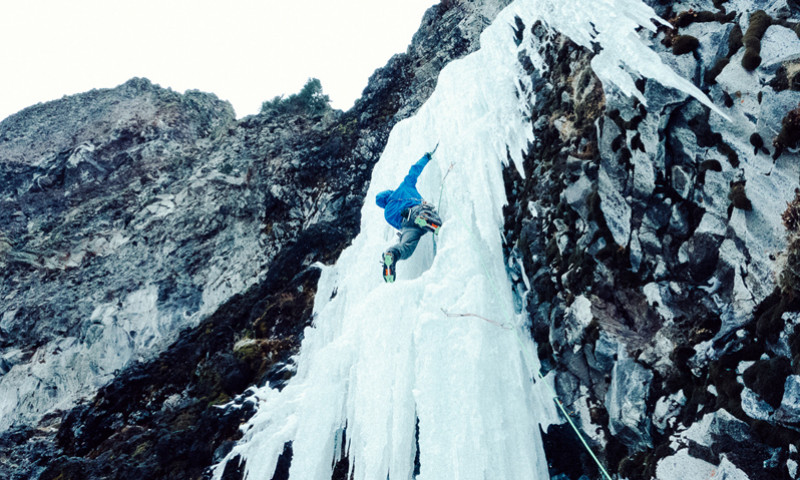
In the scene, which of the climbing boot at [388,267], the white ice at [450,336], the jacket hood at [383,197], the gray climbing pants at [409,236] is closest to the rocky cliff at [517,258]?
the white ice at [450,336]

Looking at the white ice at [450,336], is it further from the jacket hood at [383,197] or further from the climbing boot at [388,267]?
the jacket hood at [383,197]

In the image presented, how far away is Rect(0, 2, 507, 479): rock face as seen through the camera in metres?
8.48

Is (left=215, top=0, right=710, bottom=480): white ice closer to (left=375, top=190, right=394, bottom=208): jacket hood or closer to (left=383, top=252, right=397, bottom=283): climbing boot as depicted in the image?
(left=383, top=252, right=397, bottom=283): climbing boot

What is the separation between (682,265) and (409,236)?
3185 millimetres

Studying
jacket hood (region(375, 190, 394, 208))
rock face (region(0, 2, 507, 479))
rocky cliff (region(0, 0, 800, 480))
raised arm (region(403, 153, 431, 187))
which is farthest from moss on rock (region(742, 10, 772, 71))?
rock face (region(0, 2, 507, 479))

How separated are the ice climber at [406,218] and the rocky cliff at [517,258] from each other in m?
1.05

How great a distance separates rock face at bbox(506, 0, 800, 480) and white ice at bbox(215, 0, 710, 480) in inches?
12.1

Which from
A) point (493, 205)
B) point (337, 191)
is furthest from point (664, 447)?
point (337, 191)

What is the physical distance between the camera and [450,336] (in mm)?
4512

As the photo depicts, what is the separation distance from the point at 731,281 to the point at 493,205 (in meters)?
2.93

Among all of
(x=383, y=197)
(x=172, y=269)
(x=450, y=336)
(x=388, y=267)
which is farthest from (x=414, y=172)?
(x=172, y=269)

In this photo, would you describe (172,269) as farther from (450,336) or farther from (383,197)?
(450,336)

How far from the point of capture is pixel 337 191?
38.9 ft

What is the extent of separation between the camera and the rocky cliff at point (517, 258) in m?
3.22
